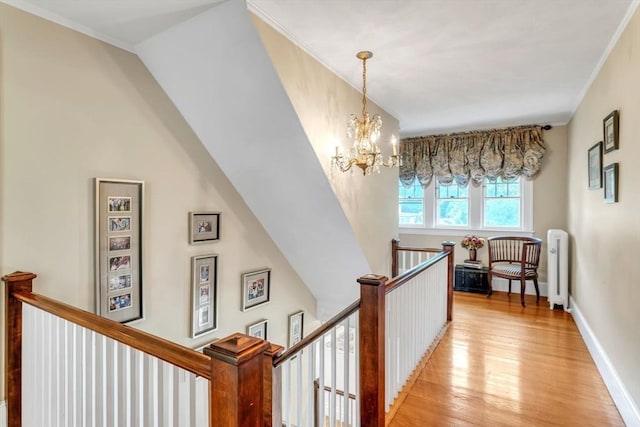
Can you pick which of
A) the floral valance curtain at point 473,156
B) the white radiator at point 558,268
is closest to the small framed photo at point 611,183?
the white radiator at point 558,268

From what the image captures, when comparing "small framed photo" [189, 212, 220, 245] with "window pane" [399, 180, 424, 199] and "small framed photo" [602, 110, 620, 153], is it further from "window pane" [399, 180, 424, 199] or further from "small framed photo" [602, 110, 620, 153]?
"window pane" [399, 180, 424, 199]

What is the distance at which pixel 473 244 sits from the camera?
18.1ft

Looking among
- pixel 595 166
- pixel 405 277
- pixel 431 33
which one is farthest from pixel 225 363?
pixel 595 166

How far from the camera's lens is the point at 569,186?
4.73m

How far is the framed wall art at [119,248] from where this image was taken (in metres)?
2.47

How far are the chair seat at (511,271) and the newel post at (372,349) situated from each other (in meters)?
3.62

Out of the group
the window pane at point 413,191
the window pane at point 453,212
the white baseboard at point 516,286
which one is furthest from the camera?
the window pane at point 413,191

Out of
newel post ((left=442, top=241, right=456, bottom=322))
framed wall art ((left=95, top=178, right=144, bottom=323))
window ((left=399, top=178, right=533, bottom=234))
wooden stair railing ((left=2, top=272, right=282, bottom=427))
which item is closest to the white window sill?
window ((left=399, top=178, right=533, bottom=234))

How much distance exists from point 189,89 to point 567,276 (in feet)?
16.2

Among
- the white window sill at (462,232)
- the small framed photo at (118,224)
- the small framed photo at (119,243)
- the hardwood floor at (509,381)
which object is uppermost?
the small framed photo at (118,224)

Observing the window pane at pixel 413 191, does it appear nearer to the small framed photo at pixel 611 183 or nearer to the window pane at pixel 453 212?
the window pane at pixel 453 212

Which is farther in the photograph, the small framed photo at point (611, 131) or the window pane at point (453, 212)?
the window pane at point (453, 212)

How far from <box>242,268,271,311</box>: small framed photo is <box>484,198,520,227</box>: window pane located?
3.78 m

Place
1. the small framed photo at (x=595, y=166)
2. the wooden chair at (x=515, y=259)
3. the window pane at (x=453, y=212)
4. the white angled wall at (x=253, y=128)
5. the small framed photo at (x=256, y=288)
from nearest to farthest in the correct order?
the white angled wall at (x=253, y=128) → the small framed photo at (x=595, y=166) → the small framed photo at (x=256, y=288) → the wooden chair at (x=515, y=259) → the window pane at (x=453, y=212)
